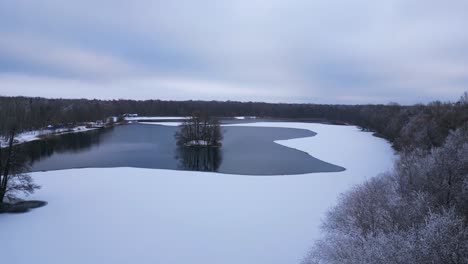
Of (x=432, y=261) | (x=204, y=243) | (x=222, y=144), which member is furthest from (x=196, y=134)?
(x=432, y=261)

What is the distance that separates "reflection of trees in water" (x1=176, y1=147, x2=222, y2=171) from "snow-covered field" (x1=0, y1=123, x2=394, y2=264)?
12.2 feet

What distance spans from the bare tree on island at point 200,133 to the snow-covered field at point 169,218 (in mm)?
17625

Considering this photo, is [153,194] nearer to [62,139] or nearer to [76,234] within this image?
[76,234]

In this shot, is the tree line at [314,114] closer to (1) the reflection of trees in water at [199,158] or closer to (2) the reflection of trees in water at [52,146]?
(2) the reflection of trees in water at [52,146]

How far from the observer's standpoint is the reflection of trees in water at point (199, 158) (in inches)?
1077

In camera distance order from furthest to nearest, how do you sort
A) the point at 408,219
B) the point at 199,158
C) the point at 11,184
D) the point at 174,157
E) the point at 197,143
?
the point at 197,143 → the point at 199,158 → the point at 174,157 → the point at 11,184 → the point at 408,219

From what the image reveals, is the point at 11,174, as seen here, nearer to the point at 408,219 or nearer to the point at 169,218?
the point at 169,218

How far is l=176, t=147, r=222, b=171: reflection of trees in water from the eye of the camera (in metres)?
27.4

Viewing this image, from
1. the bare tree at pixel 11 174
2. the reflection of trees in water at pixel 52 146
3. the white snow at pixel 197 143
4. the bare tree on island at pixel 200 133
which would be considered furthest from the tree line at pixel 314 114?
the white snow at pixel 197 143

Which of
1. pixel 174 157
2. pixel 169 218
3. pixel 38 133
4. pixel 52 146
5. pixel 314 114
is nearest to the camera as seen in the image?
pixel 169 218

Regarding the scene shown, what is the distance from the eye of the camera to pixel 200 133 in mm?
42719

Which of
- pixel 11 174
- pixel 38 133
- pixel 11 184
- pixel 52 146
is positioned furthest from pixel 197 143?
pixel 11 184

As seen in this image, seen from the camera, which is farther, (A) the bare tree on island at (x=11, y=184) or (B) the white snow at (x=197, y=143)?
(B) the white snow at (x=197, y=143)

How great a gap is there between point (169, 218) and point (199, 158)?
17667 mm
